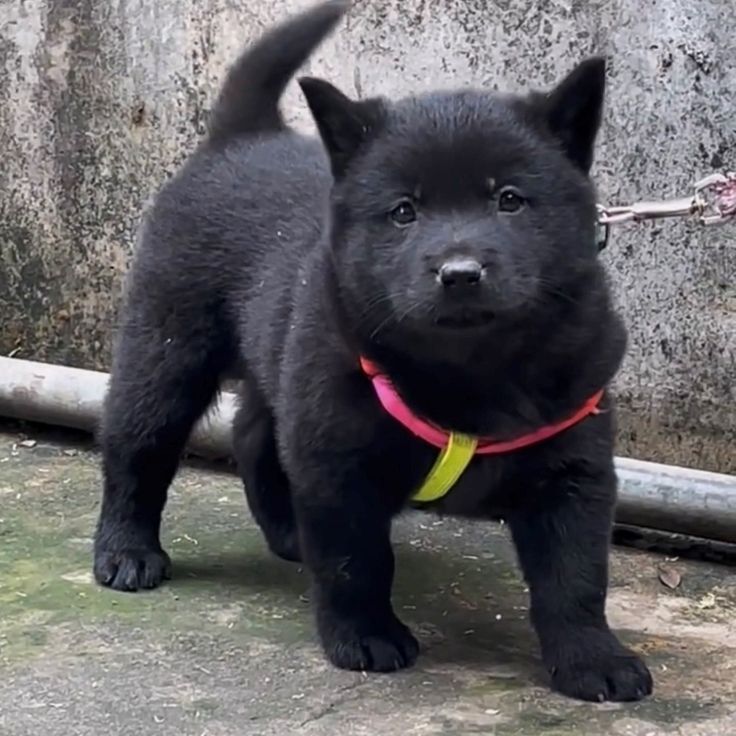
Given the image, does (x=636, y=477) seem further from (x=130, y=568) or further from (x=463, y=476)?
(x=130, y=568)

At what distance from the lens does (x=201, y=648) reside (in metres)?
3.47

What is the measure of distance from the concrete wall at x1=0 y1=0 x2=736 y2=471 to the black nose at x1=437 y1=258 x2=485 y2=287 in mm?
1793

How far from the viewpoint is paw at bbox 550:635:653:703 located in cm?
316

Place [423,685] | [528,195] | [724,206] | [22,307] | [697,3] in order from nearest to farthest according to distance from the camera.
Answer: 1. [528,195]
2. [423,685]
3. [724,206]
4. [697,3]
5. [22,307]

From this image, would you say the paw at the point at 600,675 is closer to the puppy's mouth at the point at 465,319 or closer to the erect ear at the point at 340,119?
the puppy's mouth at the point at 465,319

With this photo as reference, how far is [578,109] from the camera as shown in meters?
3.11

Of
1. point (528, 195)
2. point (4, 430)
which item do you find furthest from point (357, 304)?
point (4, 430)

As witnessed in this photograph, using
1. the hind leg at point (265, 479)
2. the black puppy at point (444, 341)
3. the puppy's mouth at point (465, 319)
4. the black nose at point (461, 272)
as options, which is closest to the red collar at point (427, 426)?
the black puppy at point (444, 341)

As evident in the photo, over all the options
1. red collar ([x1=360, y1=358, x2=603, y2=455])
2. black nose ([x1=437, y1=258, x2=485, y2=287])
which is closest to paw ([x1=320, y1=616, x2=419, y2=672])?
red collar ([x1=360, y1=358, x2=603, y2=455])

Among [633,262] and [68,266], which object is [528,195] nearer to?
[633,262]

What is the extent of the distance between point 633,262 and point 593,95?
61.6 inches

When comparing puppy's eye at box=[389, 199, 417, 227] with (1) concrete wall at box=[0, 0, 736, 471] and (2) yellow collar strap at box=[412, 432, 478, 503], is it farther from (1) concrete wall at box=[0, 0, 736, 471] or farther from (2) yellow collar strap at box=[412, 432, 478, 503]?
(1) concrete wall at box=[0, 0, 736, 471]

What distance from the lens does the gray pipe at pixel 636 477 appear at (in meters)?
4.11

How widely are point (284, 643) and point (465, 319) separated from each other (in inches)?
36.0
